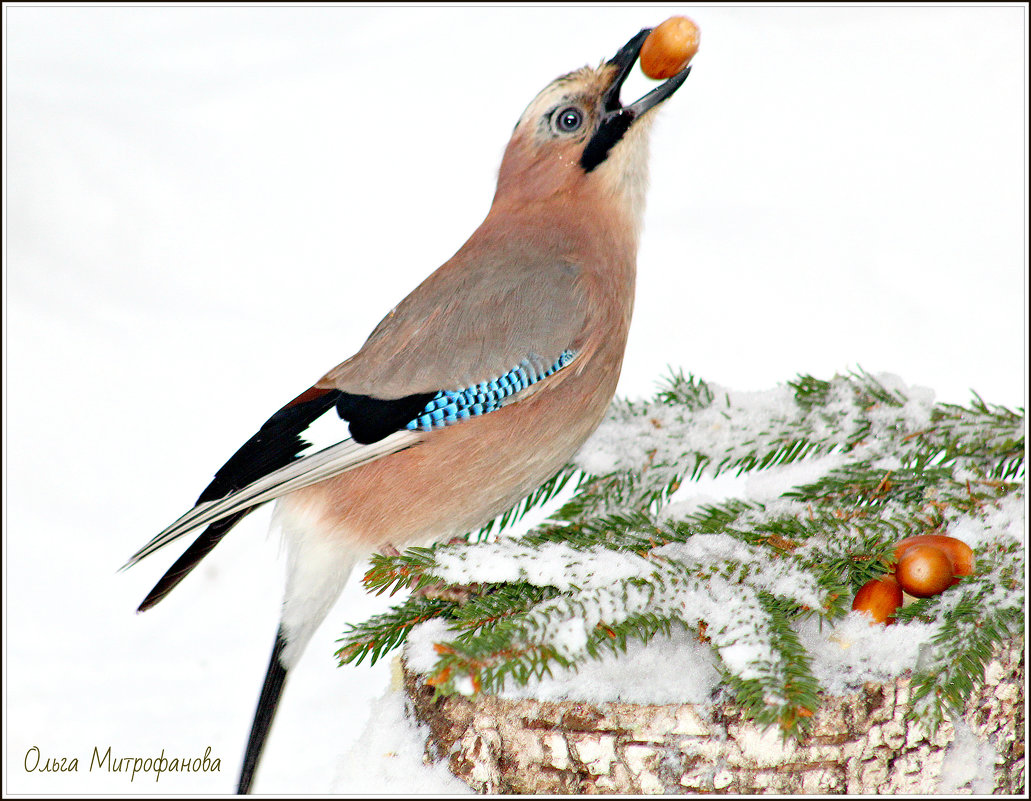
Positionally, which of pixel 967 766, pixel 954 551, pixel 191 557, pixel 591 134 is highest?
pixel 591 134

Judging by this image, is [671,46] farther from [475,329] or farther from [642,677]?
[642,677]

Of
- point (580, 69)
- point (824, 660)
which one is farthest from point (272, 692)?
point (580, 69)

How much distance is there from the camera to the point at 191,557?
2.10m

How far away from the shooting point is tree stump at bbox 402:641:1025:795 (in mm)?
1641

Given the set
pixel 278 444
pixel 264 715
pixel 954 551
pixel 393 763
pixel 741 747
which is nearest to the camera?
pixel 741 747

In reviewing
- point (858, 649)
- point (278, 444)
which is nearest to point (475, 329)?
point (278, 444)

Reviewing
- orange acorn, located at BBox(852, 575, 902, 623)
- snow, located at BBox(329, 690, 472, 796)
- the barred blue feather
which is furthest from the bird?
orange acorn, located at BBox(852, 575, 902, 623)

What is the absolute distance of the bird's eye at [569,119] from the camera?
7.99ft

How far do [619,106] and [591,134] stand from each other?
0.10 meters

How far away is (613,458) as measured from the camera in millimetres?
2652

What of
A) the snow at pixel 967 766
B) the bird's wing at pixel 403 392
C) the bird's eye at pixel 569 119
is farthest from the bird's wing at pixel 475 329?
the snow at pixel 967 766

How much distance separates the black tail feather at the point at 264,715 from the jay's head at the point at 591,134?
1.27 m

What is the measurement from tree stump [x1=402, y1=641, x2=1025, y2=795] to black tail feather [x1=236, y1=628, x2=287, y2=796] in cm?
67

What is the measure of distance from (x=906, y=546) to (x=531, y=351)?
33.2 inches
